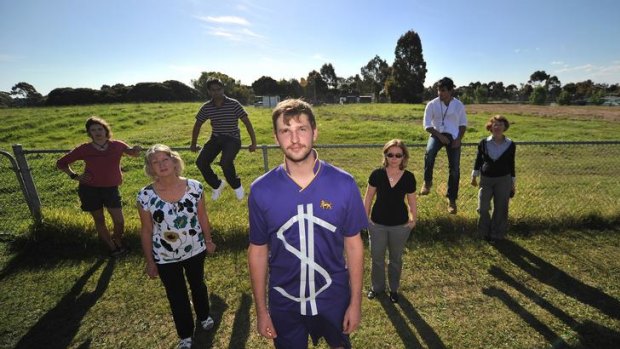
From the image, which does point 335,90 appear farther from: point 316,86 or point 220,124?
point 220,124

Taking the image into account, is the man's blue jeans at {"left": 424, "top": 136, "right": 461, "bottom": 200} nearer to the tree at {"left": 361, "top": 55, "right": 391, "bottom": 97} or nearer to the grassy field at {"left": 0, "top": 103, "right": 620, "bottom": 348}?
the grassy field at {"left": 0, "top": 103, "right": 620, "bottom": 348}

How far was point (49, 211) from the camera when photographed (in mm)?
6156

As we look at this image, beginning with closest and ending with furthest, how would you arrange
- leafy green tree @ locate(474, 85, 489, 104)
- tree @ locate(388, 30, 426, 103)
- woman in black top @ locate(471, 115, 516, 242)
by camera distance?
woman in black top @ locate(471, 115, 516, 242)
tree @ locate(388, 30, 426, 103)
leafy green tree @ locate(474, 85, 489, 104)

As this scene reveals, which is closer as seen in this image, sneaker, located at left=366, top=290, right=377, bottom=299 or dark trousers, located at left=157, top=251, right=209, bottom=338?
dark trousers, located at left=157, top=251, right=209, bottom=338

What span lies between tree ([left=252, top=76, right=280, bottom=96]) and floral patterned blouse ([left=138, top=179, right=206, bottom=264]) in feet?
326

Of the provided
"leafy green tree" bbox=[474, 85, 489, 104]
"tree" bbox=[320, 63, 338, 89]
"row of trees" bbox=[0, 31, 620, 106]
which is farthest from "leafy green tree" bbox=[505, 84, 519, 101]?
"tree" bbox=[320, 63, 338, 89]

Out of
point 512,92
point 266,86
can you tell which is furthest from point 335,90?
point 512,92

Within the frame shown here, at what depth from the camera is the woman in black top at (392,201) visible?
3932 millimetres

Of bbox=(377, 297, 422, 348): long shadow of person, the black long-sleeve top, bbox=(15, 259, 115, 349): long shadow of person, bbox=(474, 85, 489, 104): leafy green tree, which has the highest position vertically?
bbox=(474, 85, 489, 104): leafy green tree

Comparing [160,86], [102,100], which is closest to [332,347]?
[102,100]

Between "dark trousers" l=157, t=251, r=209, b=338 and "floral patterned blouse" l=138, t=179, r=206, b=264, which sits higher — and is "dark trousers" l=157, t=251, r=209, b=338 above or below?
below

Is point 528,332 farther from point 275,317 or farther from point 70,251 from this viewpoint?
point 70,251

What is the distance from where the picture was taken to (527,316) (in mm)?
3988

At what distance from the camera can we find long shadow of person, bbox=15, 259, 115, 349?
377cm
